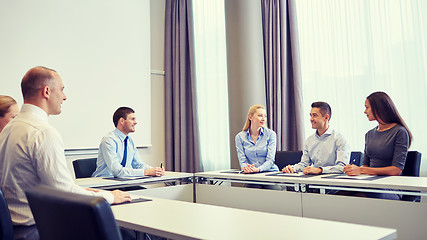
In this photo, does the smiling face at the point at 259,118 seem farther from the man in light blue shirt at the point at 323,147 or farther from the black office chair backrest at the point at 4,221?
the black office chair backrest at the point at 4,221

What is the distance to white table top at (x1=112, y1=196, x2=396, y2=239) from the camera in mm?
1377

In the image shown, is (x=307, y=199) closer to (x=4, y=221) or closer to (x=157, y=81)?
(x=4, y=221)

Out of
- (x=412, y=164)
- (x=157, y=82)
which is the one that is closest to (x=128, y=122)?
(x=412, y=164)

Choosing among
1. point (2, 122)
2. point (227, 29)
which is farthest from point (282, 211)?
point (227, 29)

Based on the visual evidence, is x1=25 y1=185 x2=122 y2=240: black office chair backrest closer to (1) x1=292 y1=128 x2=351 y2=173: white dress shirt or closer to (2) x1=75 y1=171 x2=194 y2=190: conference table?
(2) x1=75 y1=171 x2=194 y2=190: conference table

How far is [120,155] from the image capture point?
3643 millimetres

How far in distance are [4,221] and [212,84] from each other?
14.7ft

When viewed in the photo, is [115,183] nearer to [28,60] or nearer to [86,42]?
[28,60]

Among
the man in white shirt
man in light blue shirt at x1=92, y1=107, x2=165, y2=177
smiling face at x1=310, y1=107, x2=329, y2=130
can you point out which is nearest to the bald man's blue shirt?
man in light blue shirt at x1=92, y1=107, x2=165, y2=177

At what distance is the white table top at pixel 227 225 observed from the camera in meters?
1.38

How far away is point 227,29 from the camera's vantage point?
217 inches

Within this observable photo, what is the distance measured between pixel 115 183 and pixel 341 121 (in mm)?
2729

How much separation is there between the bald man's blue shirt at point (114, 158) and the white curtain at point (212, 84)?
2.17 metres

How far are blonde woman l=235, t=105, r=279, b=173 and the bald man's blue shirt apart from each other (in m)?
1.12
